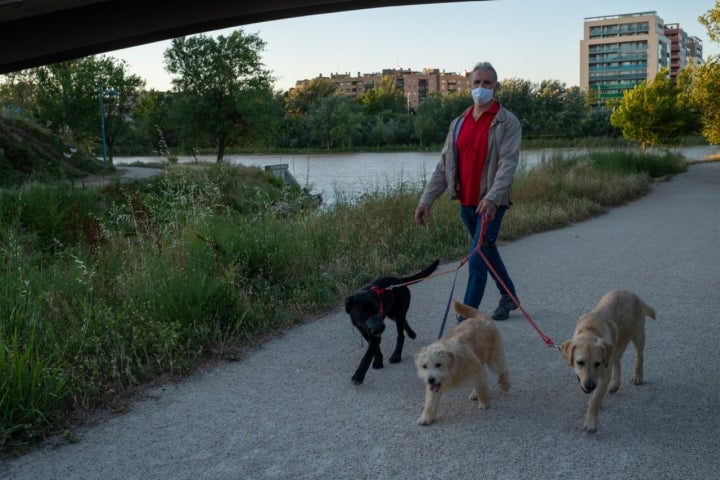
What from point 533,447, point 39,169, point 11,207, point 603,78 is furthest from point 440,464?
point 603,78

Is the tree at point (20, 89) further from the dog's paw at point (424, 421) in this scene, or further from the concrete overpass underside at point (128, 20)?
the dog's paw at point (424, 421)

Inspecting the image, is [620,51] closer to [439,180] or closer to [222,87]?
[222,87]

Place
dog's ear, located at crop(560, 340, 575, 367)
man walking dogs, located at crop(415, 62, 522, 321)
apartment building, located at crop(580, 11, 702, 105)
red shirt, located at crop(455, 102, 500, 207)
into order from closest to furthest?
dog's ear, located at crop(560, 340, 575, 367) < man walking dogs, located at crop(415, 62, 522, 321) < red shirt, located at crop(455, 102, 500, 207) < apartment building, located at crop(580, 11, 702, 105)

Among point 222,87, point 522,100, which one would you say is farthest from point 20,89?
point 522,100

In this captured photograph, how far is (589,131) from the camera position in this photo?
5166cm

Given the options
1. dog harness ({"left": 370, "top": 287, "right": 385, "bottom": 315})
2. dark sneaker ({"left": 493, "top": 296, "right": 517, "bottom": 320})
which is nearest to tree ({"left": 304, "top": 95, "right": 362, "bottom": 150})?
dark sneaker ({"left": 493, "top": 296, "right": 517, "bottom": 320})

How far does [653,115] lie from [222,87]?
28.5 meters

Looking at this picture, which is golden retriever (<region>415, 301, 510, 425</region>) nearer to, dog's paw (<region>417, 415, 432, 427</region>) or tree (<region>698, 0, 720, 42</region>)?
dog's paw (<region>417, 415, 432, 427</region>)

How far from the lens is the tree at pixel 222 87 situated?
4825 centimetres

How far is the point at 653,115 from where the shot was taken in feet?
122

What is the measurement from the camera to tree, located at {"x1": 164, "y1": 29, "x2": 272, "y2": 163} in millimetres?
48247

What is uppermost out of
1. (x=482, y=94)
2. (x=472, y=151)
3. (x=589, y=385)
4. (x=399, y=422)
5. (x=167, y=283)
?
(x=482, y=94)

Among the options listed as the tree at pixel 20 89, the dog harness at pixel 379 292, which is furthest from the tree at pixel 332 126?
the dog harness at pixel 379 292

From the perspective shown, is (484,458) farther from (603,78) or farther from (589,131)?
(603,78)
